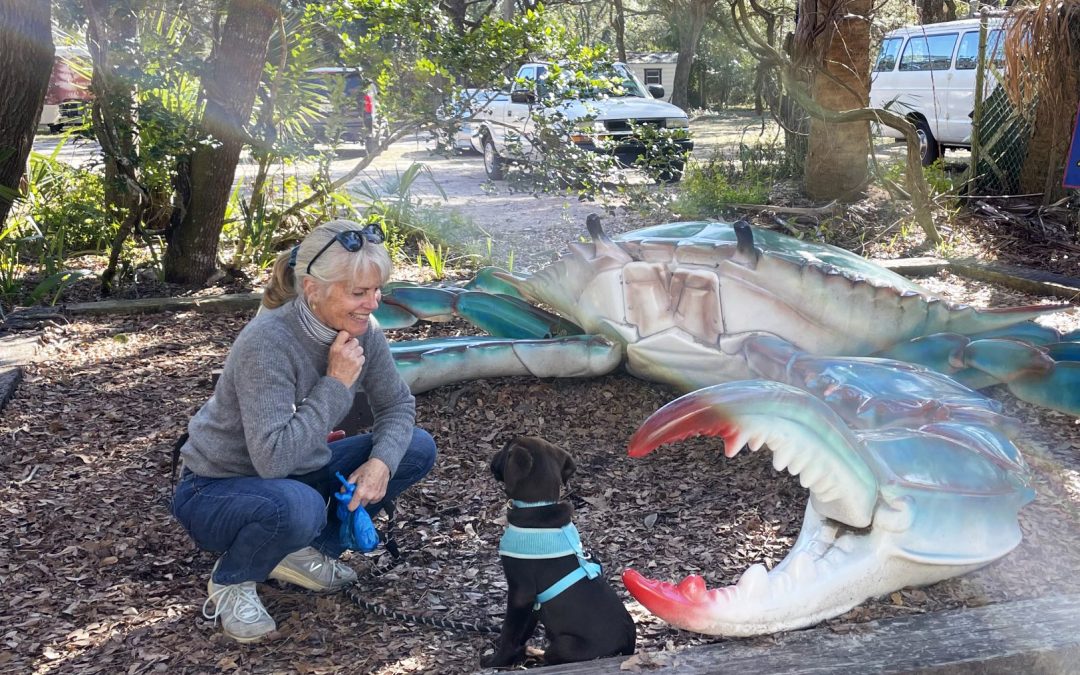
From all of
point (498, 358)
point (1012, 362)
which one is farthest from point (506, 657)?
point (1012, 362)

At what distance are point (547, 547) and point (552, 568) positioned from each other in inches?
2.1

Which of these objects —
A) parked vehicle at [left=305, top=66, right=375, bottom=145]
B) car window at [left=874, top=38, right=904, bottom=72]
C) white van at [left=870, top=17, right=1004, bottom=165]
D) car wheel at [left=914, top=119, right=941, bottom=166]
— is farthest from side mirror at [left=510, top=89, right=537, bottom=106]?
car window at [left=874, top=38, right=904, bottom=72]

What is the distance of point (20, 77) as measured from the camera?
5980mm

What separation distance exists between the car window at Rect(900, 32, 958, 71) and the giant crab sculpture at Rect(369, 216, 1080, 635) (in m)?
10.7

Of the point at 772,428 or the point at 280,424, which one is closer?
the point at 772,428

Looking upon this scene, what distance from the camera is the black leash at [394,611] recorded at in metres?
A: 2.73

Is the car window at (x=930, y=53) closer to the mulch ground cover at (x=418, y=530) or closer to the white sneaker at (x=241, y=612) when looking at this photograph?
the mulch ground cover at (x=418, y=530)

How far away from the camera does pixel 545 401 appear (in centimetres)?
437

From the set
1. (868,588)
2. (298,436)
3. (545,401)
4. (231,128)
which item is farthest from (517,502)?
(231,128)

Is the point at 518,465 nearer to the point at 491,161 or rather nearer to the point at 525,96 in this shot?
the point at 525,96

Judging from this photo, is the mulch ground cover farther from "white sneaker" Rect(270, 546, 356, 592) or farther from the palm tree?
the palm tree

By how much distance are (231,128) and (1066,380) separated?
488 cm

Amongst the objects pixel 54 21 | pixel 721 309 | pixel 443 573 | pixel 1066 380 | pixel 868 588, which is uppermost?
pixel 54 21

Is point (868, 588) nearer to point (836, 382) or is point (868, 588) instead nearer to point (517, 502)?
point (836, 382)
